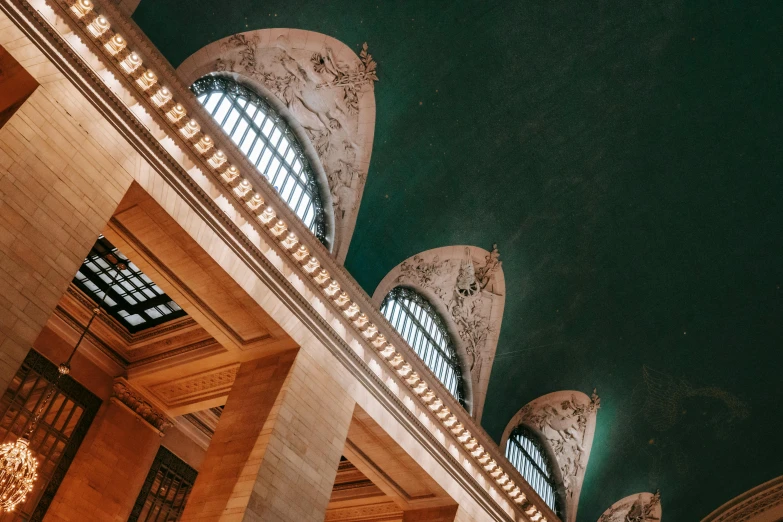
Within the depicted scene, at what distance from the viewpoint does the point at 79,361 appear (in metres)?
15.9

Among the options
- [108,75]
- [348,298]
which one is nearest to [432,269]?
[348,298]

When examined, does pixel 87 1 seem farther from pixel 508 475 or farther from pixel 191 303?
pixel 508 475

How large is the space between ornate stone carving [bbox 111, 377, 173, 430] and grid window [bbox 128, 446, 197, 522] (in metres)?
0.82

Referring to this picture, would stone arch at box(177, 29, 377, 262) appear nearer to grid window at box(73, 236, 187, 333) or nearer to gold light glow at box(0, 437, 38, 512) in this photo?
grid window at box(73, 236, 187, 333)

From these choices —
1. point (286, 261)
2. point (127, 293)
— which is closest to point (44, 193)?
point (286, 261)

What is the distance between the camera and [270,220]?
13.2m

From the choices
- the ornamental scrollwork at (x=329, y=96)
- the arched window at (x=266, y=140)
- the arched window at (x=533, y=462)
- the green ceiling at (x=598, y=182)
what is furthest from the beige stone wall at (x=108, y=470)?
the arched window at (x=533, y=462)

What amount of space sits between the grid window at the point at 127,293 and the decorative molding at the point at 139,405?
1165 millimetres

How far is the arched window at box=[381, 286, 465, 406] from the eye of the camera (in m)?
17.5

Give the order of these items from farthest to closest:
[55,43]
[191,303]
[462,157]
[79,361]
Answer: [462,157] → [79,361] → [191,303] → [55,43]

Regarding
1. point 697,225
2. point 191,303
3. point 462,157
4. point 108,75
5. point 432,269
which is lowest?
point 191,303

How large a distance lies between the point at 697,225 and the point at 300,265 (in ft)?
33.8

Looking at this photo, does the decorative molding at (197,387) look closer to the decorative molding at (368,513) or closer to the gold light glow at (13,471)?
the gold light glow at (13,471)

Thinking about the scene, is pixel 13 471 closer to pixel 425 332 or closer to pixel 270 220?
pixel 270 220
